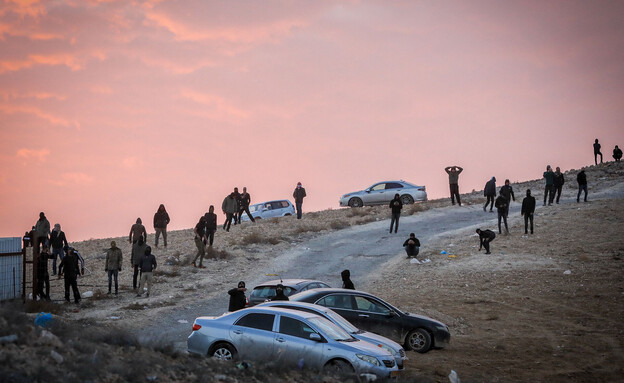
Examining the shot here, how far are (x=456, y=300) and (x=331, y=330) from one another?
11.0 metres

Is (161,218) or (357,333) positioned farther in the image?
(161,218)

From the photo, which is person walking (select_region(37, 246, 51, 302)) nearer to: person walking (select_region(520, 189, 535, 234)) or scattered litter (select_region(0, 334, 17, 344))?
→ scattered litter (select_region(0, 334, 17, 344))

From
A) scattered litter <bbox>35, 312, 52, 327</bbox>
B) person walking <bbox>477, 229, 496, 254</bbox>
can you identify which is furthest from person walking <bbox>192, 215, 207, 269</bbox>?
scattered litter <bbox>35, 312, 52, 327</bbox>

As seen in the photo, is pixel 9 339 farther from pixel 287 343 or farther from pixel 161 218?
pixel 161 218

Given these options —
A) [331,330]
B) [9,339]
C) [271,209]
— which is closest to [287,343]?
[331,330]

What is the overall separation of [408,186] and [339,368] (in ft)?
105

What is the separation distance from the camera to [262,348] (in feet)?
38.6

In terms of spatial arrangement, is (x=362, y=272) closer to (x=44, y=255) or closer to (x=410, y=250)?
(x=410, y=250)

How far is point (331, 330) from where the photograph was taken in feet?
40.4

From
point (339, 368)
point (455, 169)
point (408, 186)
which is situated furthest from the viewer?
point (408, 186)

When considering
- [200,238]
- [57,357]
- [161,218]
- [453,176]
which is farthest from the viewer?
[453,176]

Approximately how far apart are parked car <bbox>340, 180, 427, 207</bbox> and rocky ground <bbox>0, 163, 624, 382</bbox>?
1.82 m

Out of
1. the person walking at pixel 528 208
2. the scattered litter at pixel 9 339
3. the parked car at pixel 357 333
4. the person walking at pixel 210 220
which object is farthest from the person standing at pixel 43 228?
the person walking at pixel 528 208

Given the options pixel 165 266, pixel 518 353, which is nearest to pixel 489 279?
pixel 518 353
